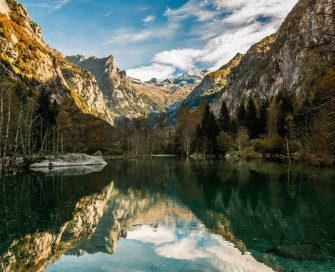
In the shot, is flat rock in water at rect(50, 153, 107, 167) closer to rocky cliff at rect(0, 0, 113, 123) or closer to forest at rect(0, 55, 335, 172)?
forest at rect(0, 55, 335, 172)

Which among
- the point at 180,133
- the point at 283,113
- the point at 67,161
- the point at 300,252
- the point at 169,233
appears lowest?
the point at 169,233

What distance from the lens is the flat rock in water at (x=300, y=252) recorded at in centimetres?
569

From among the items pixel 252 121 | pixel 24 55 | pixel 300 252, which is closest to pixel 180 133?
pixel 252 121

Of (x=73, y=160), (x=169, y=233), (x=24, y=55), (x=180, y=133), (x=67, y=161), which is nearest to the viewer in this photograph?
(x=169, y=233)

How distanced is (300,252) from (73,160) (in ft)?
129

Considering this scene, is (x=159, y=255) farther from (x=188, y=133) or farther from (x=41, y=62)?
(x=41, y=62)

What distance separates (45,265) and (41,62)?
14032 cm

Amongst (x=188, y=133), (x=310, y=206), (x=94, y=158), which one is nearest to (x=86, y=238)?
(x=310, y=206)

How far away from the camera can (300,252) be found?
6.01 meters

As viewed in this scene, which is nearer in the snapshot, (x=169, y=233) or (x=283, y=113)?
(x=169, y=233)

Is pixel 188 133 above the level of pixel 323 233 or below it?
above

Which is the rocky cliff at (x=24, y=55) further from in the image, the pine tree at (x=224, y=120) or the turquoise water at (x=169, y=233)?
the turquoise water at (x=169, y=233)

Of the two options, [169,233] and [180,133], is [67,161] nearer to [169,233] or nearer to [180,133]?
[169,233]

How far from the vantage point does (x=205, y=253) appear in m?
6.19
